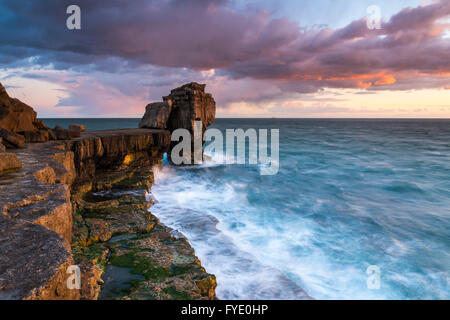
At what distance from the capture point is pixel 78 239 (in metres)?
5.95

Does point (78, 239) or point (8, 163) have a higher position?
point (8, 163)

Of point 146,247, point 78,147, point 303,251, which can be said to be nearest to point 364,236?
point 303,251

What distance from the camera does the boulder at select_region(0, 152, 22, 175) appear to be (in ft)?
15.2

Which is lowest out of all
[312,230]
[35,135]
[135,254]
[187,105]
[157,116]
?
[312,230]

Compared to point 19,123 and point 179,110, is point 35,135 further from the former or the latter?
point 179,110

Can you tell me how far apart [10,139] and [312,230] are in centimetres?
1131

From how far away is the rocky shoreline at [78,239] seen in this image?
231 centimetres

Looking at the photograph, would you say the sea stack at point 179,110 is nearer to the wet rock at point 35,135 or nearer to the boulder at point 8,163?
the wet rock at point 35,135

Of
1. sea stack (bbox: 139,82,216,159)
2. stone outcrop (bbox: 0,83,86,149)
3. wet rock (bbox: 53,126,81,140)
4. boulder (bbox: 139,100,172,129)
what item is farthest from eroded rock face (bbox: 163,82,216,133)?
stone outcrop (bbox: 0,83,86,149)

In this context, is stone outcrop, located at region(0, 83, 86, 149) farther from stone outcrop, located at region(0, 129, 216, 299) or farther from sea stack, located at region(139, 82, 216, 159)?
sea stack, located at region(139, 82, 216, 159)

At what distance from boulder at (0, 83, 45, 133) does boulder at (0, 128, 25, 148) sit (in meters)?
1.02

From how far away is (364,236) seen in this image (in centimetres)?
1025

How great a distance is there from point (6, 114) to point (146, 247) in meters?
6.78

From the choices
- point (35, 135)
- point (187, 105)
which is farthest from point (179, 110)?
point (35, 135)
